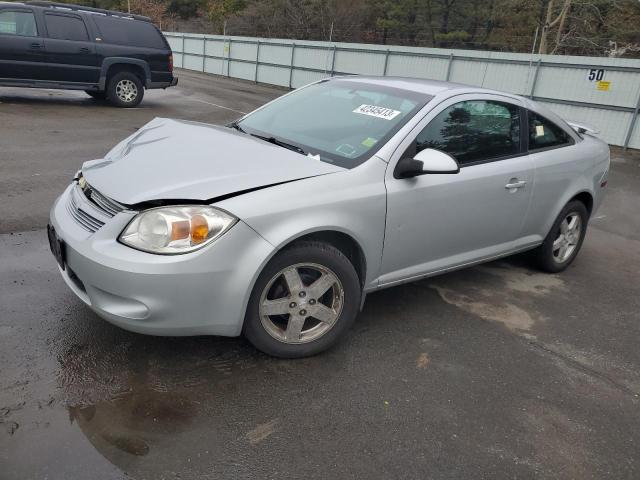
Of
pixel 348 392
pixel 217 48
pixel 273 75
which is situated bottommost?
pixel 273 75

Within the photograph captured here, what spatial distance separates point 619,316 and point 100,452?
3796 millimetres

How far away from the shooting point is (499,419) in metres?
2.90

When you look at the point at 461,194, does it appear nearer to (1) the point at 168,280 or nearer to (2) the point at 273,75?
(1) the point at 168,280

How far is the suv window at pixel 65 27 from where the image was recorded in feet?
37.0

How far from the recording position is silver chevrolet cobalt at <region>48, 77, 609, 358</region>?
2756 millimetres

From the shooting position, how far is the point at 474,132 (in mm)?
4000

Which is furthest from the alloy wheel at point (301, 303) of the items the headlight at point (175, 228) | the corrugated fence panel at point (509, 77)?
the corrugated fence panel at point (509, 77)

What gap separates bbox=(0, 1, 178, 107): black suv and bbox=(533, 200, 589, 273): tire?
10.4 metres

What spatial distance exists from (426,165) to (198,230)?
1442 mm

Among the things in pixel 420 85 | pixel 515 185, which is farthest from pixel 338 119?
pixel 515 185

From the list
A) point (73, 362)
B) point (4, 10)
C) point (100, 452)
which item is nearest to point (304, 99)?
point (73, 362)

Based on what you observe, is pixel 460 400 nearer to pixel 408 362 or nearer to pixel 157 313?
pixel 408 362

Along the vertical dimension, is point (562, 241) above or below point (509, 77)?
below

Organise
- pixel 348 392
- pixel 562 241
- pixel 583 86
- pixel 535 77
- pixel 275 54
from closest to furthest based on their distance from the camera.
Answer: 1. pixel 348 392
2. pixel 562 241
3. pixel 583 86
4. pixel 535 77
5. pixel 275 54
